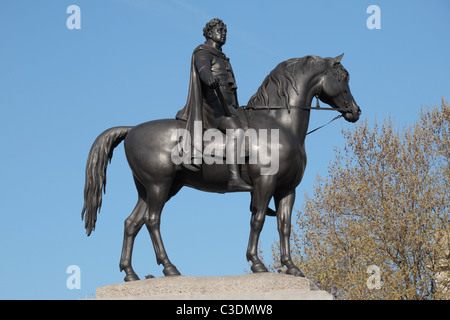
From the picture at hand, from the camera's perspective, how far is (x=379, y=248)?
891 inches

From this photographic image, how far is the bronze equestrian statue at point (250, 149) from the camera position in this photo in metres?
9.61

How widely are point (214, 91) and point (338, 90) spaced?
1971mm

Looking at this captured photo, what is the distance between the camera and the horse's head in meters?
10.2

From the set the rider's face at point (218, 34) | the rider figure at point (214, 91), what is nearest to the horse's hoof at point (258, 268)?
the rider figure at point (214, 91)

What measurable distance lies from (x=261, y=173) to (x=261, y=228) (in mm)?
834

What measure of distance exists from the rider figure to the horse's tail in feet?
3.99

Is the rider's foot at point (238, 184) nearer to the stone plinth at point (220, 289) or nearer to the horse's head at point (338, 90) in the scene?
the stone plinth at point (220, 289)

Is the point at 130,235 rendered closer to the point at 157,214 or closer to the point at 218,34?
the point at 157,214

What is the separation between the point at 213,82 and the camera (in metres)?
9.49

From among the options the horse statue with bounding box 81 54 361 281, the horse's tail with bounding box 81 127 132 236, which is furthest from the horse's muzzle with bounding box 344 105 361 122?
the horse's tail with bounding box 81 127 132 236

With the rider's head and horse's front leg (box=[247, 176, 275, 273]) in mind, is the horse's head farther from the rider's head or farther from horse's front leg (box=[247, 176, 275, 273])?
horse's front leg (box=[247, 176, 275, 273])

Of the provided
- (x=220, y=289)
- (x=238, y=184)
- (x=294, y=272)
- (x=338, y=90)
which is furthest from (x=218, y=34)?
(x=220, y=289)

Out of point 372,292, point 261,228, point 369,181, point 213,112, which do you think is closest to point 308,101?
point 213,112
